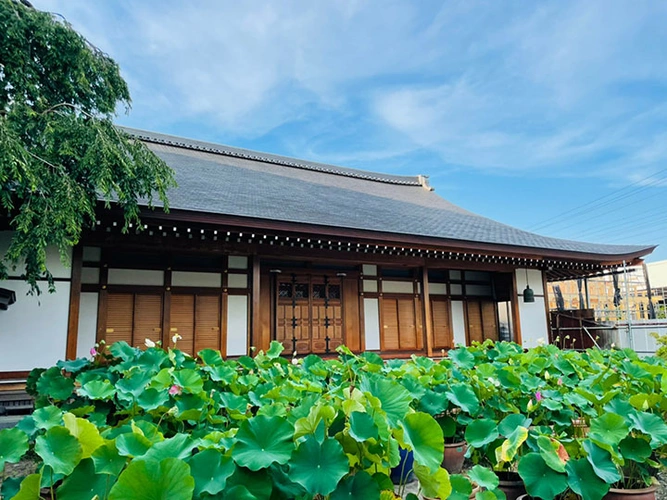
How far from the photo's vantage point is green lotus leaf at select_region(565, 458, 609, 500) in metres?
1.46

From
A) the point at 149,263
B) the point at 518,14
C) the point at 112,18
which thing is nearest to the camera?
the point at 112,18

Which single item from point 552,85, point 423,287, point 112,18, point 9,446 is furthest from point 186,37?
point 552,85

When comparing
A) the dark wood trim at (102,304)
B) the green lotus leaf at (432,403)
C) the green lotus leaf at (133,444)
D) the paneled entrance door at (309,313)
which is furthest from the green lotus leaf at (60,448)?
the paneled entrance door at (309,313)

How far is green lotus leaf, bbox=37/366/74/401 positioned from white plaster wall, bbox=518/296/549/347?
767 cm

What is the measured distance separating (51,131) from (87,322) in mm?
3273

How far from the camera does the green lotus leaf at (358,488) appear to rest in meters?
1.10

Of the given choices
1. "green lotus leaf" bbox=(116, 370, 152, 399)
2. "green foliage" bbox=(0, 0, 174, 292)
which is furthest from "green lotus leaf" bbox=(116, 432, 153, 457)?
"green foliage" bbox=(0, 0, 174, 292)

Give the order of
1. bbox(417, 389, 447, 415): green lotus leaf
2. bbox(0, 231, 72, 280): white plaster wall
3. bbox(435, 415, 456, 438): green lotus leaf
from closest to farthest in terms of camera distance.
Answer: bbox(417, 389, 447, 415): green lotus leaf
bbox(435, 415, 456, 438): green lotus leaf
bbox(0, 231, 72, 280): white plaster wall

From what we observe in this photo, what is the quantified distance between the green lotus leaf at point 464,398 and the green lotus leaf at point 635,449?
0.61 meters

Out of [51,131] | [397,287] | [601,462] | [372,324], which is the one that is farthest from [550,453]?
[397,287]

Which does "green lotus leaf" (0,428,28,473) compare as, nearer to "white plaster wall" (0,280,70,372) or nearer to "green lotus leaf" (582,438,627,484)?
"green lotus leaf" (582,438,627,484)

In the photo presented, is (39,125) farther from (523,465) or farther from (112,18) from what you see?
(523,465)

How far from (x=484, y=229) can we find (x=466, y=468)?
21.3 feet

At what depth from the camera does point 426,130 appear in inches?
615
